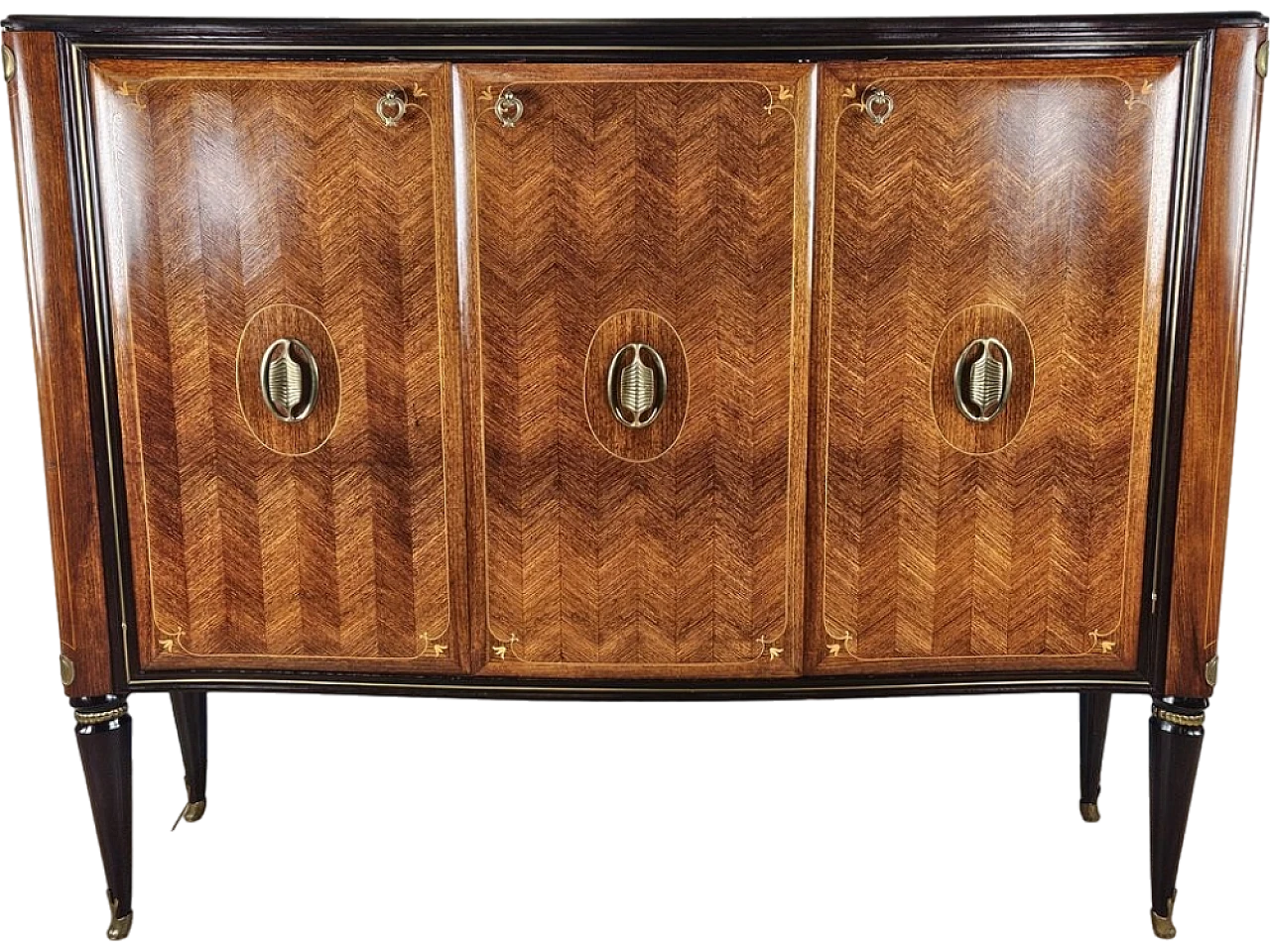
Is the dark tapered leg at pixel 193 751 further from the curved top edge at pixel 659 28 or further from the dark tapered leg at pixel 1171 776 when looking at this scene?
the dark tapered leg at pixel 1171 776

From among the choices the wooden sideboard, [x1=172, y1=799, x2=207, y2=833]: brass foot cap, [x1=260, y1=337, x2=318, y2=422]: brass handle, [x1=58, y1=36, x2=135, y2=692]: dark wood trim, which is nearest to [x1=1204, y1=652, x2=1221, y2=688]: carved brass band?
the wooden sideboard

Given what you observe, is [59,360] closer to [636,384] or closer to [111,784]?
[111,784]

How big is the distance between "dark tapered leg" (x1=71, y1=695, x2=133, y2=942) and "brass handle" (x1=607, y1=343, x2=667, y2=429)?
1.18 meters

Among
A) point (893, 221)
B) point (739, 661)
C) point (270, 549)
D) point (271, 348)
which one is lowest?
point (739, 661)

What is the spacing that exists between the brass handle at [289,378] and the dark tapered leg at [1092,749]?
2.04m

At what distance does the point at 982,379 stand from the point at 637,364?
0.67m

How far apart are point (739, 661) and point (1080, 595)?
2.27 ft

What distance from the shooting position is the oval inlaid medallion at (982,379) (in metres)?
2.94

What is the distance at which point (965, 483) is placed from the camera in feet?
9.82

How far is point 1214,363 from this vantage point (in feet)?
9.64

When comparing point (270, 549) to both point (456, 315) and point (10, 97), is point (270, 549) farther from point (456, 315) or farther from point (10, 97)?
point (10, 97)

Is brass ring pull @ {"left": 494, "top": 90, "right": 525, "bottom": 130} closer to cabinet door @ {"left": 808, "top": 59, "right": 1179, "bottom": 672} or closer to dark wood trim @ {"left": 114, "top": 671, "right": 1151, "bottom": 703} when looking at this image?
cabinet door @ {"left": 808, "top": 59, "right": 1179, "bottom": 672}

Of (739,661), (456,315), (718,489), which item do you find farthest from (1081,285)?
(456,315)

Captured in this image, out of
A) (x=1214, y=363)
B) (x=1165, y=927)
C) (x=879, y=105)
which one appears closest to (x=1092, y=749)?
(x=1165, y=927)
